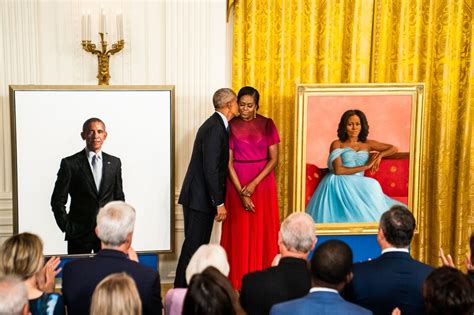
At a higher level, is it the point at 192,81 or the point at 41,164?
the point at 192,81

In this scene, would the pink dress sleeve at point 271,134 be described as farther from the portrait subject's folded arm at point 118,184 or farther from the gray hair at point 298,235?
the gray hair at point 298,235

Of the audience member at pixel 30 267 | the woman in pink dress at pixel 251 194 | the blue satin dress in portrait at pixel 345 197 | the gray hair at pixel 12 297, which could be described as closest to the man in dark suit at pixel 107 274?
the audience member at pixel 30 267

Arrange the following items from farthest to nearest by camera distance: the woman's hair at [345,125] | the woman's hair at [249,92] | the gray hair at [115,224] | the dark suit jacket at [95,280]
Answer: the woman's hair at [345,125] < the woman's hair at [249,92] < the gray hair at [115,224] < the dark suit jacket at [95,280]

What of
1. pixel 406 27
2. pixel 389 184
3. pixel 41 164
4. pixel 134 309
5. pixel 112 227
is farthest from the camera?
pixel 406 27

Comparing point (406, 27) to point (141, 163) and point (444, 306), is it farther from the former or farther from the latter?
point (444, 306)

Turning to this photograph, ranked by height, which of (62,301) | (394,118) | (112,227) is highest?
(394,118)

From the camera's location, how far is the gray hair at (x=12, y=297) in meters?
3.00

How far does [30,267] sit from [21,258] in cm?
7

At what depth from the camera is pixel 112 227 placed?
3.97 m

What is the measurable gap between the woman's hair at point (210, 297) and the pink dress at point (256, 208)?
396 cm

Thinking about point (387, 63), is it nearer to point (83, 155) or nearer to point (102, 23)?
point (102, 23)

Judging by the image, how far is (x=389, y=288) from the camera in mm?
3871

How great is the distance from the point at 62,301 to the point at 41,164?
3.15m

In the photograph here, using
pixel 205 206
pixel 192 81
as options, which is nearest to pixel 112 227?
pixel 205 206
